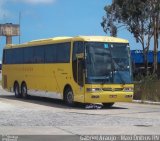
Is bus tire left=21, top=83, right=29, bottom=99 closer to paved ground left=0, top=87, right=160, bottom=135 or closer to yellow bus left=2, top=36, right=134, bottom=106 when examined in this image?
yellow bus left=2, top=36, right=134, bottom=106

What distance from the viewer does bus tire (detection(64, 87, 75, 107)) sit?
76.8 ft

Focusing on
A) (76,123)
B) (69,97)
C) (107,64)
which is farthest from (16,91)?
(76,123)

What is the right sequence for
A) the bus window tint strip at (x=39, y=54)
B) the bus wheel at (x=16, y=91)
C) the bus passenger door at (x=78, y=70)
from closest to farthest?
the bus passenger door at (x=78, y=70), the bus window tint strip at (x=39, y=54), the bus wheel at (x=16, y=91)

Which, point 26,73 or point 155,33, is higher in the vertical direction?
point 155,33

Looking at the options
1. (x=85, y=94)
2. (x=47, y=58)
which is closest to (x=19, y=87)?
(x=47, y=58)

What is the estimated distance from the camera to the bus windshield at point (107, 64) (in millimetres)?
22125

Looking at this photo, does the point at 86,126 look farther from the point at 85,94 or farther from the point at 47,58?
the point at 47,58

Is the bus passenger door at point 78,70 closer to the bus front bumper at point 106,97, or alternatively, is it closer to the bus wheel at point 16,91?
the bus front bumper at point 106,97

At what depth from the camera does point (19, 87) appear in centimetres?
3016

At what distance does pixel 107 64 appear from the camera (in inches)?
883

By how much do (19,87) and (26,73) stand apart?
1616 millimetres

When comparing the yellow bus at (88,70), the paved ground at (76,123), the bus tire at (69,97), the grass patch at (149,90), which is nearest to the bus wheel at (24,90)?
the yellow bus at (88,70)

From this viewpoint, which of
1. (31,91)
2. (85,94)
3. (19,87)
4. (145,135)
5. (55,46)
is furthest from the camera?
(19,87)

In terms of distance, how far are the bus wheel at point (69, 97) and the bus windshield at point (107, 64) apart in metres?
1.73
